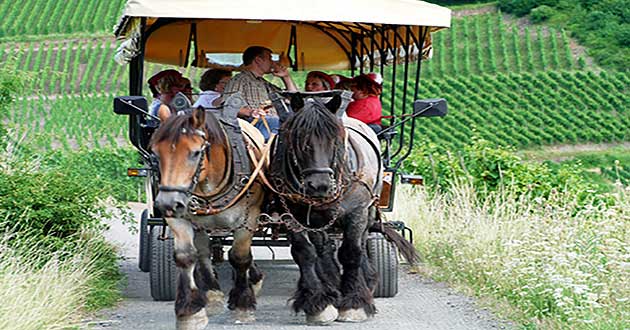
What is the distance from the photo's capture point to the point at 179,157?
6875 millimetres

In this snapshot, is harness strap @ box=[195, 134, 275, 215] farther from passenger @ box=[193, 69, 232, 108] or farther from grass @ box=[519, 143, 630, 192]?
grass @ box=[519, 143, 630, 192]

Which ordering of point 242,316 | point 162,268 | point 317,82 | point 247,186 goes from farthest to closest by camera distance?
point 317,82 → point 162,268 → point 242,316 → point 247,186

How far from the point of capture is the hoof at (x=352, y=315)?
8164mm

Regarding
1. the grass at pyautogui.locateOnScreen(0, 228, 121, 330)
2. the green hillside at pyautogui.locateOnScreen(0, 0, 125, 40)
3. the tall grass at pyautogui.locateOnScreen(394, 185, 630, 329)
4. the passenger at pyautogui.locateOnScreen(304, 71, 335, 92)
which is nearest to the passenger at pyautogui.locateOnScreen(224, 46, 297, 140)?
the passenger at pyautogui.locateOnScreen(304, 71, 335, 92)

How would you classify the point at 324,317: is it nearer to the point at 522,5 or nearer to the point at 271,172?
the point at 271,172

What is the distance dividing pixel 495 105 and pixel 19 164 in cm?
3953

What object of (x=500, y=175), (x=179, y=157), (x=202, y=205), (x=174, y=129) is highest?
(x=174, y=129)

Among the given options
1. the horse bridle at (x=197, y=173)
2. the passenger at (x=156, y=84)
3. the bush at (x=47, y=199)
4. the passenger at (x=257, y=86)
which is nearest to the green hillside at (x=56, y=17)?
the bush at (x=47, y=199)

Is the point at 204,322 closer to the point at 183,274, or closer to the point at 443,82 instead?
the point at 183,274

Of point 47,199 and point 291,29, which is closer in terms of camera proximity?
point 47,199

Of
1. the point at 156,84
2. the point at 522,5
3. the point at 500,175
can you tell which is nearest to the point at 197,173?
the point at 156,84

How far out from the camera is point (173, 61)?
39.8 feet

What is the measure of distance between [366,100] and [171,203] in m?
3.53

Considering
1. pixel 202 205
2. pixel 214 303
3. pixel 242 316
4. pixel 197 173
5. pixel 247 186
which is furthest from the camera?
pixel 214 303
